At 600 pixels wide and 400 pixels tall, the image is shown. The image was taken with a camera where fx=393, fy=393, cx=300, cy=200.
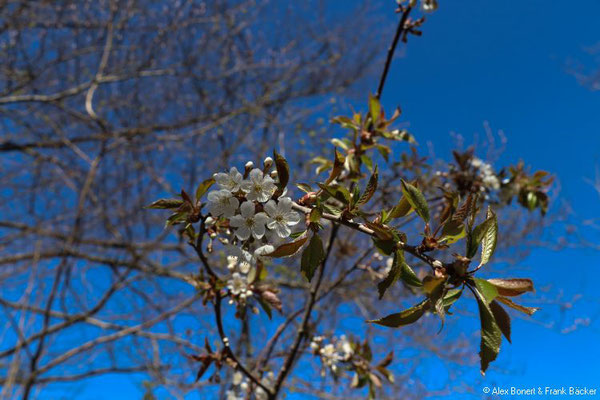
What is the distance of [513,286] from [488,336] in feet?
0.25

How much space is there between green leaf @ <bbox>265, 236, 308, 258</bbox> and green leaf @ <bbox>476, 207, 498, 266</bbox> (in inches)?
10.6

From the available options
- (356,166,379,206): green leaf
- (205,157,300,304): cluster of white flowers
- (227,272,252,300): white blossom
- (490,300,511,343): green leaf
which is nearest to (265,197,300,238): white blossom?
(205,157,300,304): cluster of white flowers

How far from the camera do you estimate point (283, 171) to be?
2.06 feet

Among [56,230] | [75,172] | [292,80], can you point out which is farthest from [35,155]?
[292,80]

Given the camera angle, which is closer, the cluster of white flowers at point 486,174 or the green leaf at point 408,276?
the green leaf at point 408,276

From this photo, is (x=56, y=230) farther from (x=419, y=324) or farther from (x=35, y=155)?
(x=419, y=324)

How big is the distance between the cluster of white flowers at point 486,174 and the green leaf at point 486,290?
146 cm

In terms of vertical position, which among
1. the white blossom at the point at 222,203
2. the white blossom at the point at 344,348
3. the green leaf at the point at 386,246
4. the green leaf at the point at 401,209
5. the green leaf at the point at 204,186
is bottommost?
the green leaf at the point at 386,246

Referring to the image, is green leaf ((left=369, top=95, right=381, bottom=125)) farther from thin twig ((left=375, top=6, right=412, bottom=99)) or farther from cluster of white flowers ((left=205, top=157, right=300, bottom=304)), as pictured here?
cluster of white flowers ((left=205, top=157, right=300, bottom=304))

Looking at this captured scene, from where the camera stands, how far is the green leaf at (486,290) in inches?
19.4

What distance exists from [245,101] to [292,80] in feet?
2.62

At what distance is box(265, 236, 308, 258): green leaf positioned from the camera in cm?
57

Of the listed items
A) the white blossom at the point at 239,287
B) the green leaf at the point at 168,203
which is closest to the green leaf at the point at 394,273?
the green leaf at the point at 168,203

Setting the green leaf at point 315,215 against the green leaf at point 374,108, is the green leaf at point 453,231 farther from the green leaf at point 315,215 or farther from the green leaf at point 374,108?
the green leaf at point 374,108
